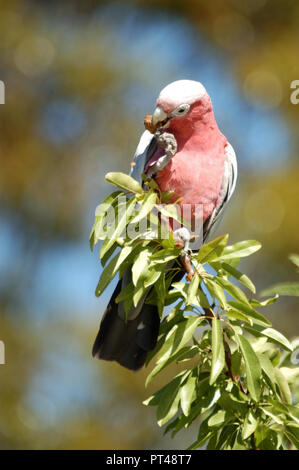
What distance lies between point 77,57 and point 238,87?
7.53ft

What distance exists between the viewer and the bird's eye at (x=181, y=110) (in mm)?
2293

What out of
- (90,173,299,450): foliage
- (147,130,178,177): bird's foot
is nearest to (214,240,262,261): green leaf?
(90,173,299,450): foliage

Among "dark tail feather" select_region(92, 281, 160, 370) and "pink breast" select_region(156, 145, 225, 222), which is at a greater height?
"pink breast" select_region(156, 145, 225, 222)

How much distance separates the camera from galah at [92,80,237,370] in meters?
2.30

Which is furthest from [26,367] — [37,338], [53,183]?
[53,183]

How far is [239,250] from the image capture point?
5.94ft

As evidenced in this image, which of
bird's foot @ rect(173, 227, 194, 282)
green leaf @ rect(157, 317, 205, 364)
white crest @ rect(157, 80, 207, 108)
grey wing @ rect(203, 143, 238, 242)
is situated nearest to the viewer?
green leaf @ rect(157, 317, 205, 364)

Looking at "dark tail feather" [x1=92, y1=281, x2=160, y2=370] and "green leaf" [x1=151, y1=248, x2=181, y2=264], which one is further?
"dark tail feather" [x1=92, y1=281, x2=160, y2=370]

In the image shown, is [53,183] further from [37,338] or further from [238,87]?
[238,87]

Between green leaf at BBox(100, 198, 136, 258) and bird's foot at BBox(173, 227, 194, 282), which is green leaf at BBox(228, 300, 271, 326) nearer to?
bird's foot at BBox(173, 227, 194, 282)

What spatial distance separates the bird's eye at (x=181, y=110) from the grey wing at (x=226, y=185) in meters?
0.35

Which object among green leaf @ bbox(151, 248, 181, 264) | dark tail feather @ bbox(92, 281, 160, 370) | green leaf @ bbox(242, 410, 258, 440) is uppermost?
green leaf @ bbox(151, 248, 181, 264)

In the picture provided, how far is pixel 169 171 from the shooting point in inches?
91.8

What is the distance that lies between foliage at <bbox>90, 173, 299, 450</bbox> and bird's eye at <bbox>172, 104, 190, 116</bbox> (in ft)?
1.84
